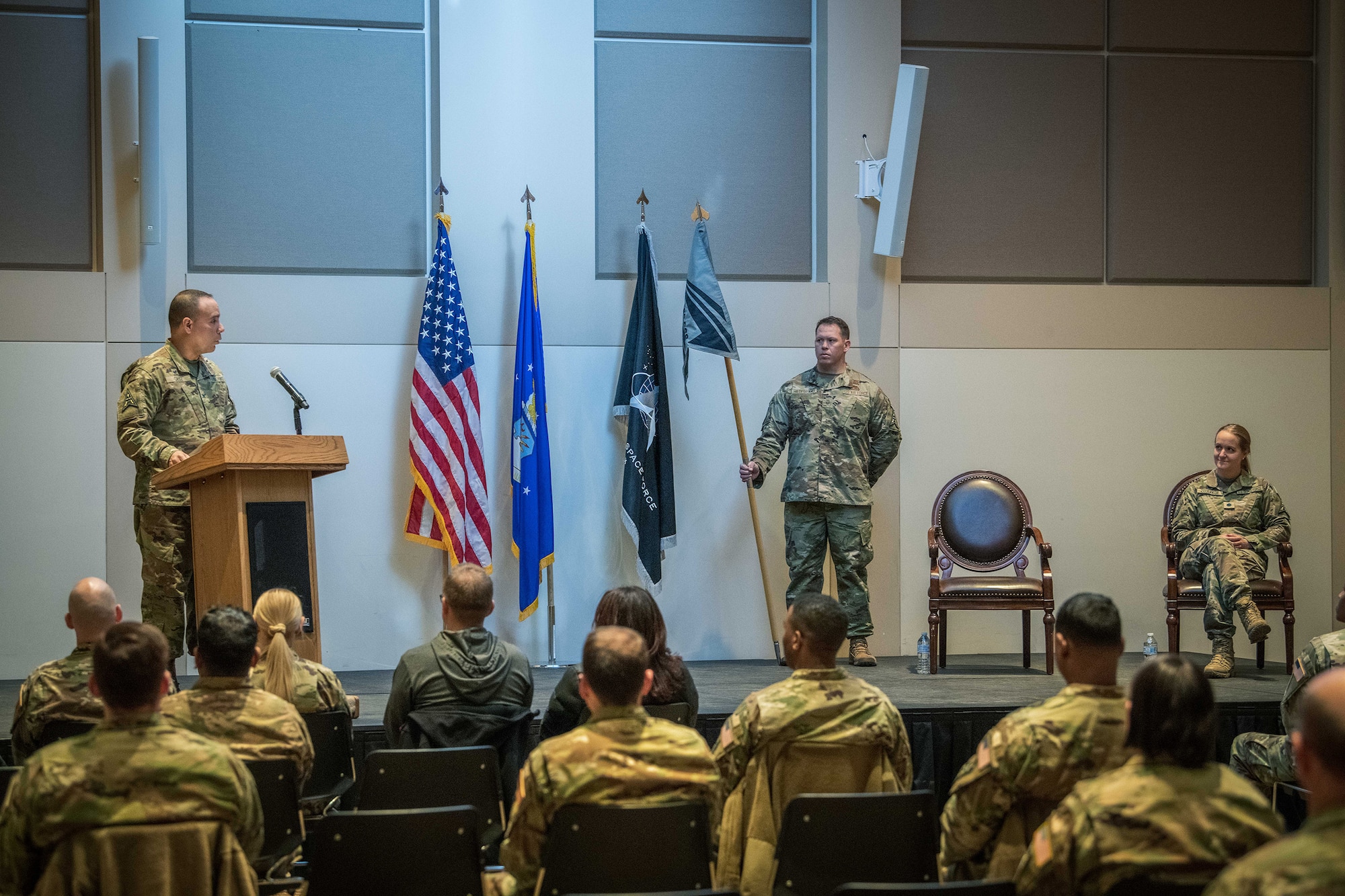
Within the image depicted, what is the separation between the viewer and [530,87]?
6.42 metres

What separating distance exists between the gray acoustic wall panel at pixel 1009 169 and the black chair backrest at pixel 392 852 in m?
5.00

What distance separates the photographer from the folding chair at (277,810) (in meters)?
2.73

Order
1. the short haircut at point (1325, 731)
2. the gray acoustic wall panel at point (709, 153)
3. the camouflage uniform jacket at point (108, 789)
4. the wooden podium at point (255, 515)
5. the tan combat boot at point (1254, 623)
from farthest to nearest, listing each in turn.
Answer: the gray acoustic wall panel at point (709, 153) < the tan combat boot at point (1254, 623) < the wooden podium at point (255, 515) < the camouflage uniform jacket at point (108, 789) < the short haircut at point (1325, 731)

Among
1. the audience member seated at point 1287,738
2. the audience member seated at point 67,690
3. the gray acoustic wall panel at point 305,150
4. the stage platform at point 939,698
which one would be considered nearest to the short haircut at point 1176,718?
the audience member seated at point 1287,738

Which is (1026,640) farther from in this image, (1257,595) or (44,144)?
(44,144)

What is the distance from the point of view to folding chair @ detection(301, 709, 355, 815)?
11.2ft

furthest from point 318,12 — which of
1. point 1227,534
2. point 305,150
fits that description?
point 1227,534

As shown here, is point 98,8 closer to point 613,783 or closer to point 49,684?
point 49,684

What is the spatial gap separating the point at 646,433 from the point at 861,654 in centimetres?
155

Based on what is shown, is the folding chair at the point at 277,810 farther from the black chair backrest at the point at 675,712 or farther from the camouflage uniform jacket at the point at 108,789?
the black chair backrest at the point at 675,712

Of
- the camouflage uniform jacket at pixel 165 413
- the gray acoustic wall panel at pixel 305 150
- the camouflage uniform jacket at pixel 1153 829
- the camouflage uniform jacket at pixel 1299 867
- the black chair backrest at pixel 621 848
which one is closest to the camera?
the camouflage uniform jacket at pixel 1299 867

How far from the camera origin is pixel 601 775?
91.4 inches

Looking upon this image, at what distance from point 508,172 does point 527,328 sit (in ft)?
2.90

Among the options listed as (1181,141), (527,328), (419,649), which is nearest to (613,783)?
(419,649)
